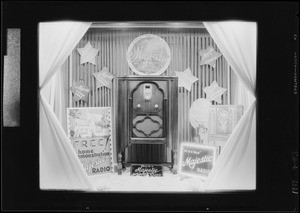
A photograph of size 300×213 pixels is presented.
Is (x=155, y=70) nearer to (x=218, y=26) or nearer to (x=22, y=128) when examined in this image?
(x=218, y=26)

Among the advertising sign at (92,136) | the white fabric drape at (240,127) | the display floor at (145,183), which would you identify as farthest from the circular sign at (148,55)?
the display floor at (145,183)

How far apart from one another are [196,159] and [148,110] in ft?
2.37

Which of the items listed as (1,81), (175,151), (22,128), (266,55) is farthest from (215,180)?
(1,81)

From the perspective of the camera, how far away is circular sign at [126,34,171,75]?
3.94 m

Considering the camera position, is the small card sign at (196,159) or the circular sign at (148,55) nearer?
the small card sign at (196,159)

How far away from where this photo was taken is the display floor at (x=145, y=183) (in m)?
3.37

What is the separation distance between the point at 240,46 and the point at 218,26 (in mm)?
262

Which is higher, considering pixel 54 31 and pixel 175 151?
pixel 54 31

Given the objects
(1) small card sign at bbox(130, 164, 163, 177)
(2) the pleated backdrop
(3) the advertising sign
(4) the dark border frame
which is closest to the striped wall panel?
(2) the pleated backdrop

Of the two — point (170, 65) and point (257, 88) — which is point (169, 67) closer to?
point (170, 65)

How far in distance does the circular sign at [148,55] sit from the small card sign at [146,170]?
40.4 inches

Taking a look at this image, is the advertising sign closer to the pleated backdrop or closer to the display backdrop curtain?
the pleated backdrop

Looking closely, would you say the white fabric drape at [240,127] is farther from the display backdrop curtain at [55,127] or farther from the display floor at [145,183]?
the display backdrop curtain at [55,127]

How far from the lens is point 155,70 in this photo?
4184 millimetres
